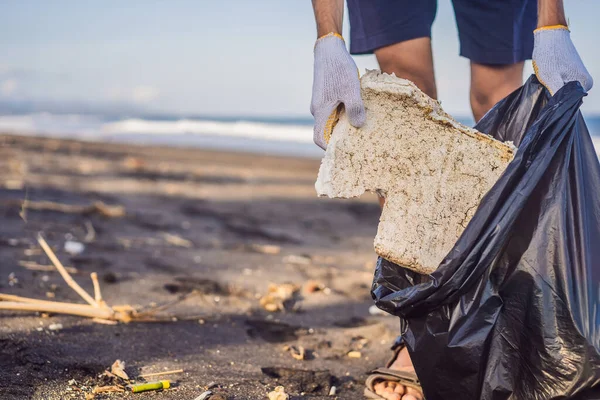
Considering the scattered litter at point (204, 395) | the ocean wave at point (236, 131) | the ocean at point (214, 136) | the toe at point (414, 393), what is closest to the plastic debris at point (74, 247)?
the scattered litter at point (204, 395)

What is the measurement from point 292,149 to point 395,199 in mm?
9680

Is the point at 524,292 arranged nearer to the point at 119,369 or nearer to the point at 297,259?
the point at 119,369

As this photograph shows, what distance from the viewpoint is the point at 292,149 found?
1106 centimetres

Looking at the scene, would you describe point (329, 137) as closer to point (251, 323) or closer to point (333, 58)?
point (333, 58)

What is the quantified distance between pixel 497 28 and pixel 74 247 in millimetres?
2208

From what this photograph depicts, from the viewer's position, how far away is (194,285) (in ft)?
8.30

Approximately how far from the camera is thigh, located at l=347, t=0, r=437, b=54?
1.79 m

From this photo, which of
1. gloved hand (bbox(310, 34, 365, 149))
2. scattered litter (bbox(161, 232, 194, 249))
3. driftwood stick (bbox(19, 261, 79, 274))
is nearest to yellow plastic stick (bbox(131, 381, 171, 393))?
gloved hand (bbox(310, 34, 365, 149))

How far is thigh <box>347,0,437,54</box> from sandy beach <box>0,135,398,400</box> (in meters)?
1.08

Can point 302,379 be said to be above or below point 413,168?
below

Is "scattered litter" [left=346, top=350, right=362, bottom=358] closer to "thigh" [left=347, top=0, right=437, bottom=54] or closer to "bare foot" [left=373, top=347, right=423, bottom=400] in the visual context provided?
"bare foot" [left=373, top=347, right=423, bottom=400]

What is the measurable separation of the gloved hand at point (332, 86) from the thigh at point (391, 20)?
33 centimetres

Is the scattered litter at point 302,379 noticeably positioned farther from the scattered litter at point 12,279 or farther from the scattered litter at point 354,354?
the scattered litter at point 12,279

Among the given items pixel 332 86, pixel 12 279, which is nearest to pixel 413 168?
pixel 332 86
